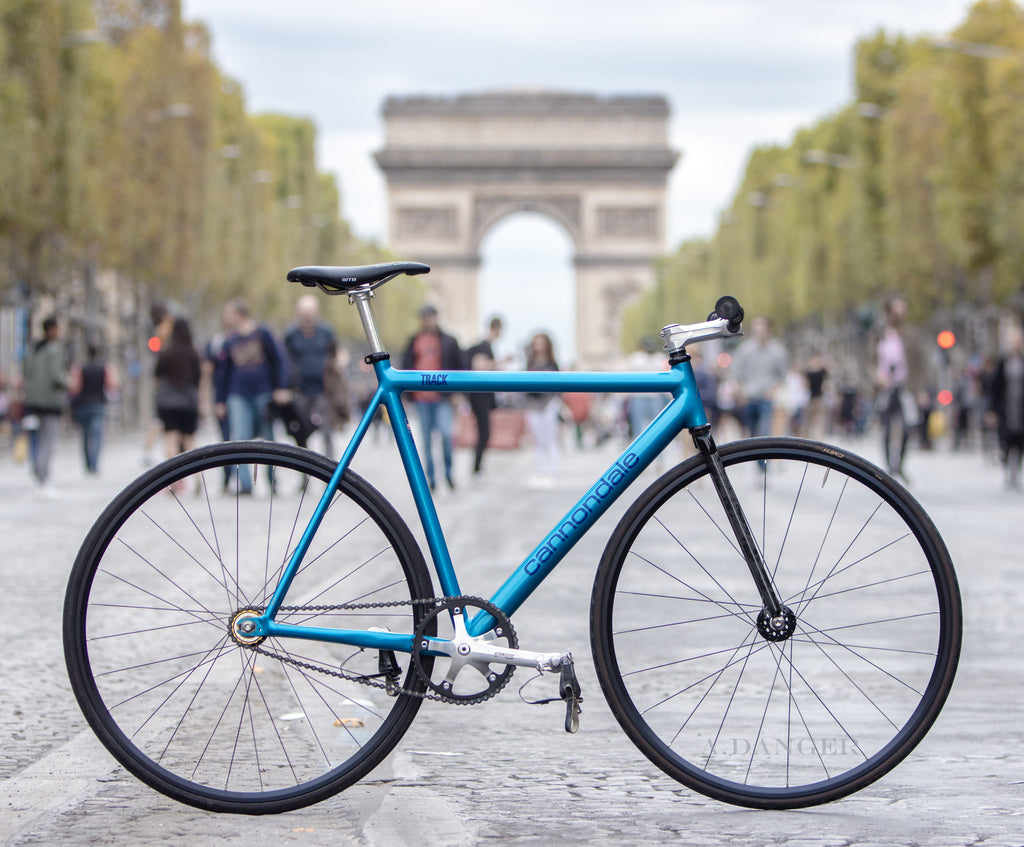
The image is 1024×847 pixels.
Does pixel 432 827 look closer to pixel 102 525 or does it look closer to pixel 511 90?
pixel 102 525

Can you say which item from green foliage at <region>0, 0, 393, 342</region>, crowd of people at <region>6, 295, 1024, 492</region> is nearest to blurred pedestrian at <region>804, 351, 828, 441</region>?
crowd of people at <region>6, 295, 1024, 492</region>

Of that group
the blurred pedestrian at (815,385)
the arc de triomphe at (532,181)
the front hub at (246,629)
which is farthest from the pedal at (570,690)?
the arc de triomphe at (532,181)

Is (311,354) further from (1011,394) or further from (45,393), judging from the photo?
(1011,394)

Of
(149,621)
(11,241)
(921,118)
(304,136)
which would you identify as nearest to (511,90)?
(304,136)

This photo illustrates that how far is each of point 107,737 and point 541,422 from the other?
14.1m

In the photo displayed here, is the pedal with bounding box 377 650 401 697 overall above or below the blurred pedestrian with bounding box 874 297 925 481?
below

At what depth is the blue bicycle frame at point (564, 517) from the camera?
12.4ft

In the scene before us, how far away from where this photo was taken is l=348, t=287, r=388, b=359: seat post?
3.86 meters

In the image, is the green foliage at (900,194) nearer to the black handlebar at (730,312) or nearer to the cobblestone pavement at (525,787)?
the cobblestone pavement at (525,787)

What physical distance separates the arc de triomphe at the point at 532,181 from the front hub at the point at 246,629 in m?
75.6

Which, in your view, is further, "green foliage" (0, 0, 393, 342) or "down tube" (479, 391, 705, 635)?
"green foliage" (0, 0, 393, 342)

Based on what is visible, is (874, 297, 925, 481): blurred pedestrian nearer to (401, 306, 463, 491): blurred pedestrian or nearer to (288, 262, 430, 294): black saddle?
(401, 306, 463, 491): blurred pedestrian

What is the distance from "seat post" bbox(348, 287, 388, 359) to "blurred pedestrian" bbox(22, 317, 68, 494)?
12512mm

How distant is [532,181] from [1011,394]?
65.4m
